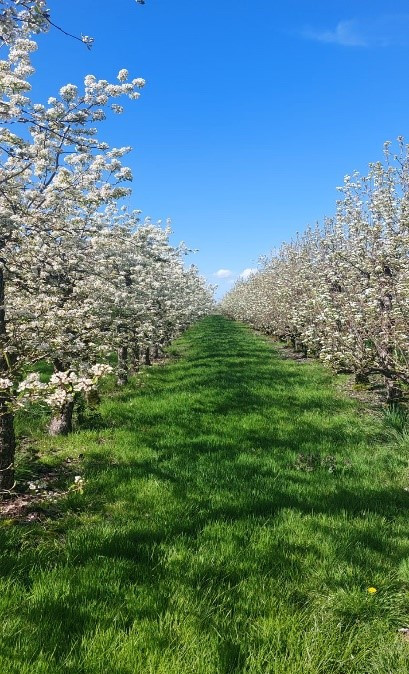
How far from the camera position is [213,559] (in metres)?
4.95

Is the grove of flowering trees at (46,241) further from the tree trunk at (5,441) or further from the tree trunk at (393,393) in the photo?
the tree trunk at (393,393)

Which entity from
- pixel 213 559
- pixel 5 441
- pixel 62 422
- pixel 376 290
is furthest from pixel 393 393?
pixel 5 441

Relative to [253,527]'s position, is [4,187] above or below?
above

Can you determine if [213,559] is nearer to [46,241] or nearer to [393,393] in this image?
[46,241]

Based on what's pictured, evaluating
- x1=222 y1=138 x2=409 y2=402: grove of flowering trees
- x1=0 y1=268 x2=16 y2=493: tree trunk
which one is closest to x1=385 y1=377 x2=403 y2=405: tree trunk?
x1=222 y1=138 x2=409 y2=402: grove of flowering trees

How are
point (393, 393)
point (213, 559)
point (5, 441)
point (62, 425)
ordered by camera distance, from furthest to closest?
point (393, 393)
point (62, 425)
point (5, 441)
point (213, 559)

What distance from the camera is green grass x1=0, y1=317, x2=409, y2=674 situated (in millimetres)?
3654

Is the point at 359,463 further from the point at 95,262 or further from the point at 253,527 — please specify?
the point at 95,262

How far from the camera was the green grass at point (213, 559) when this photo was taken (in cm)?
365

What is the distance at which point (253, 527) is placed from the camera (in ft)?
18.7

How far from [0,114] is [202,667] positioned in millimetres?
6877

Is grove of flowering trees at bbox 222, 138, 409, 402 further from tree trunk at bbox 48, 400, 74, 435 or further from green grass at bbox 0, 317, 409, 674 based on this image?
tree trunk at bbox 48, 400, 74, 435

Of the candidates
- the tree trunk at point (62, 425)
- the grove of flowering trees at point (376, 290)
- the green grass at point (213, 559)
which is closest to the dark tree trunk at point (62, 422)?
the tree trunk at point (62, 425)

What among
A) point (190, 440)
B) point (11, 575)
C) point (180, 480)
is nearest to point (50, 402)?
point (11, 575)
